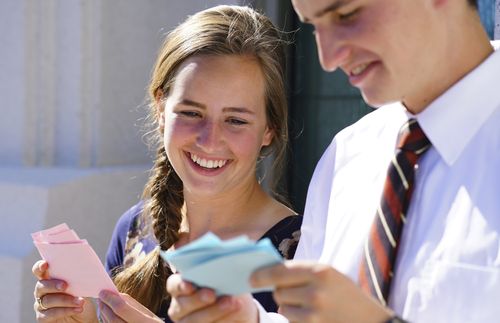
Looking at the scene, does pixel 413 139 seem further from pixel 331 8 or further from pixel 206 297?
pixel 206 297

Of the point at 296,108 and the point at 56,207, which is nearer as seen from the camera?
the point at 56,207

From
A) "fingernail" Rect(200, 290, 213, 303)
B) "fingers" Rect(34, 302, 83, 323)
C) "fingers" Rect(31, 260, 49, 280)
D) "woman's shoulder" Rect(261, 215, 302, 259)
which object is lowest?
"fingers" Rect(34, 302, 83, 323)

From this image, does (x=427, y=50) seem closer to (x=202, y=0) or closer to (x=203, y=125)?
(x=203, y=125)

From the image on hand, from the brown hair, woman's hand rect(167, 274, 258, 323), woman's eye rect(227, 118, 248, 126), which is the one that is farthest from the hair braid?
woman's hand rect(167, 274, 258, 323)

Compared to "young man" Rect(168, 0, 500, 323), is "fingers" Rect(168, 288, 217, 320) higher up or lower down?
lower down

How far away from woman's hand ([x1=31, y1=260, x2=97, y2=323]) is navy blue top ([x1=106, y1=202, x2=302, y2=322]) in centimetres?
27

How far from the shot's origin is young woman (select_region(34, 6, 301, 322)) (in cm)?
229

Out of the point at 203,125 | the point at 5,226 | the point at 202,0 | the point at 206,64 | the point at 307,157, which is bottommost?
the point at 5,226

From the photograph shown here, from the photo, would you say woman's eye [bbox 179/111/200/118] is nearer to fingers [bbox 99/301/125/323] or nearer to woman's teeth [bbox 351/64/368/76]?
fingers [bbox 99/301/125/323]

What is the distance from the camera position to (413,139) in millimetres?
1541

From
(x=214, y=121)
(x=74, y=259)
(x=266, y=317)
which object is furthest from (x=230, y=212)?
(x=266, y=317)

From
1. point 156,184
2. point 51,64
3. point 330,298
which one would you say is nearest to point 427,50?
point 330,298

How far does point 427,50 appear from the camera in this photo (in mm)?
1407

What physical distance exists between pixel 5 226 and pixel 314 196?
267 cm
